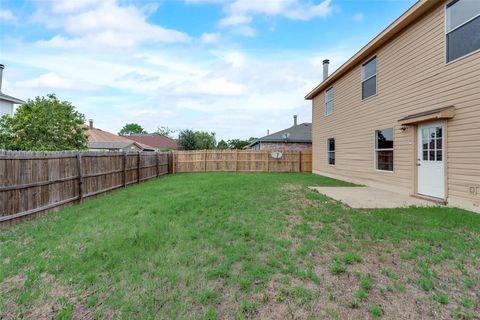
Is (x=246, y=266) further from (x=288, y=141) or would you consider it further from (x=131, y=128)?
(x=131, y=128)

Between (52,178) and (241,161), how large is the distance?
12.7 meters

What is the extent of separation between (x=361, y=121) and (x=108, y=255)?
31.5 feet

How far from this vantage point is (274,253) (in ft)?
10.9

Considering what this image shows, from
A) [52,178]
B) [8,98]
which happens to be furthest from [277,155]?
[8,98]

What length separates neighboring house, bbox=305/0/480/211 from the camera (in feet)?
17.6

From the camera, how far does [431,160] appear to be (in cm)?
644

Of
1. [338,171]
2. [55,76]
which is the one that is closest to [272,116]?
[338,171]

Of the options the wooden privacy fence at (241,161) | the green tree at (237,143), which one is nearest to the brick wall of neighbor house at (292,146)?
the wooden privacy fence at (241,161)

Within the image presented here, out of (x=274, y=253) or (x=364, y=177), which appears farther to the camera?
(x=364, y=177)

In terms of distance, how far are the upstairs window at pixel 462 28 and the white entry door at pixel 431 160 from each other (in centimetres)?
167

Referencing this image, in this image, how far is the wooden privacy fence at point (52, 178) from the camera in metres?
4.91

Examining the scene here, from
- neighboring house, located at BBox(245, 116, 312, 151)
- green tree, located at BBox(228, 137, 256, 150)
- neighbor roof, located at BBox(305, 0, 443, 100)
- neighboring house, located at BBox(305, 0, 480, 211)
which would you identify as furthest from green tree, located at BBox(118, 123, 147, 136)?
neighboring house, located at BBox(305, 0, 480, 211)

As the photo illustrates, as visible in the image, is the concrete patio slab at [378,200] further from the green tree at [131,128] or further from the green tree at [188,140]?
the green tree at [131,128]

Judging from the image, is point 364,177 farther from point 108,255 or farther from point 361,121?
point 108,255
